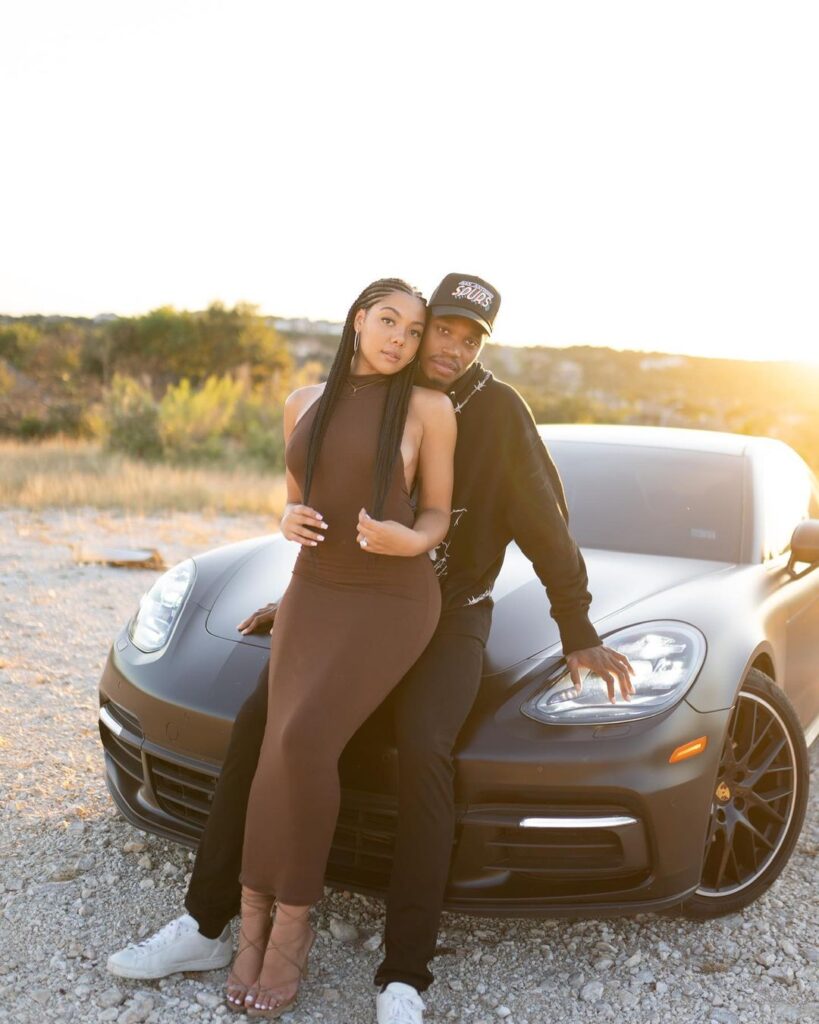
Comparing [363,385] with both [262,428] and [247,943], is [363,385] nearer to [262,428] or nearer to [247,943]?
[247,943]

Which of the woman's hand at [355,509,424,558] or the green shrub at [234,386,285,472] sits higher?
the woman's hand at [355,509,424,558]

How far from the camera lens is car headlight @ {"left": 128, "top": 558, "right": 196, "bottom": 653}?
314cm

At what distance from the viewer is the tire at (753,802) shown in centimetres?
285

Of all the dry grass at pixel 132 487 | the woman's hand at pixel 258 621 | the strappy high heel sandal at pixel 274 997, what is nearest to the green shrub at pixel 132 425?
the dry grass at pixel 132 487

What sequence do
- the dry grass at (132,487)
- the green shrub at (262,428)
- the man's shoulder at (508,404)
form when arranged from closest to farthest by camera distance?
the man's shoulder at (508,404)
the dry grass at (132,487)
the green shrub at (262,428)

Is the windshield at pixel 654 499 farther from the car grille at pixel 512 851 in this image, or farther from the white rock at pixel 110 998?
the white rock at pixel 110 998

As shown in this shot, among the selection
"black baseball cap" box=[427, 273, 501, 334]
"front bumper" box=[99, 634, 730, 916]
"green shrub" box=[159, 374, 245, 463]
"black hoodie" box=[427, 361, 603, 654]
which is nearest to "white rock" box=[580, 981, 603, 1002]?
"front bumper" box=[99, 634, 730, 916]

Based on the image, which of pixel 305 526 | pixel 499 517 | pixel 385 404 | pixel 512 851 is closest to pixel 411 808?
pixel 512 851

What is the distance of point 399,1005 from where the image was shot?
233 cm

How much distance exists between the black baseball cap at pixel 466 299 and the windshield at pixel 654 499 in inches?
52.3

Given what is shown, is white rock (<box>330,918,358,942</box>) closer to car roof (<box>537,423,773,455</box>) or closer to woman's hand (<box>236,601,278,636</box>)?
woman's hand (<box>236,601,278,636</box>)

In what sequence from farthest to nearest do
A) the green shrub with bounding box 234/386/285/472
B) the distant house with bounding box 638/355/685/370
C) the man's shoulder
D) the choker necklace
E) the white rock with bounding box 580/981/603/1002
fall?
the distant house with bounding box 638/355/685/370, the green shrub with bounding box 234/386/285/472, the man's shoulder, the choker necklace, the white rock with bounding box 580/981/603/1002

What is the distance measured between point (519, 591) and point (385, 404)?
906 mm

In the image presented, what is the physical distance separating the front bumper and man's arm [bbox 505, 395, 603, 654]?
30 centimetres
